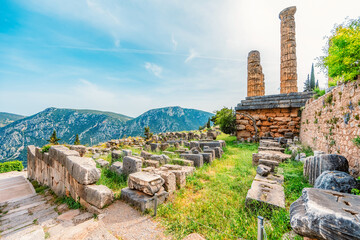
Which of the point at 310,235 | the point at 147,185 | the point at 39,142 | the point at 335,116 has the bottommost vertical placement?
the point at 39,142

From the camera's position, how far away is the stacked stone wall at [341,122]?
134 inches

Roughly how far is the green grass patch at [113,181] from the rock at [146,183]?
23.4 inches

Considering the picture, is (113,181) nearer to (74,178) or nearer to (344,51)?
(74,178)

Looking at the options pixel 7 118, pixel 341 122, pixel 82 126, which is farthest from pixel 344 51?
pixel 7 118

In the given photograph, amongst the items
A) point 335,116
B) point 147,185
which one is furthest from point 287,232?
point 335,116

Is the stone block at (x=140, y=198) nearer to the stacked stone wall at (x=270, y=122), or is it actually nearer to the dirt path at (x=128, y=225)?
the dirt path at (x=128, y=225)

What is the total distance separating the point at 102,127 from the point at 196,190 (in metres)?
114

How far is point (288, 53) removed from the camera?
1312 centimetres

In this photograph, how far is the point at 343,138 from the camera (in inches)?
155

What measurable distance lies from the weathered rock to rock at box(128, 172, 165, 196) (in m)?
0.58

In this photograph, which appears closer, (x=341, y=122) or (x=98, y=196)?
(x=98, y=196)

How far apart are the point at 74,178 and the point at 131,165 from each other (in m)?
1.53

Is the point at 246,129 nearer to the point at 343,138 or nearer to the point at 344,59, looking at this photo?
the point at 343,138

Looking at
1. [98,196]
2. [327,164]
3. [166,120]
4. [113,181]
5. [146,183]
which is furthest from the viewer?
[166,120]
